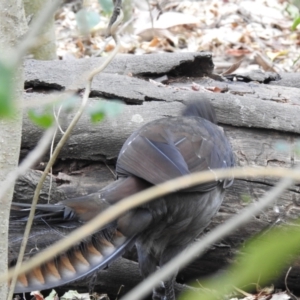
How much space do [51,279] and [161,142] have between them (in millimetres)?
807

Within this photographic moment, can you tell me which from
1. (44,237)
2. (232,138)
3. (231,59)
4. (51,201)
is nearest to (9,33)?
(44,237)

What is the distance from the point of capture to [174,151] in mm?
2965

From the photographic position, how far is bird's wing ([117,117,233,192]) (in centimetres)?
275

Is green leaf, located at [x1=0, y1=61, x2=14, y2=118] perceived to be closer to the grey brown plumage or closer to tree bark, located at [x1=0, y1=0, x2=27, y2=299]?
tree bark, located at [x1=0, y1=0, x2=27, y2=299]

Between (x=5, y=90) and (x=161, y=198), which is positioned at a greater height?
(x=5, y=90)

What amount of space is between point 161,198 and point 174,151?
223 mm

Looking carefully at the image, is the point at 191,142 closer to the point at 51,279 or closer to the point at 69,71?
the point at 51,279

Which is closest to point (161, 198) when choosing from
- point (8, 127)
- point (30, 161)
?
point (8, 127)

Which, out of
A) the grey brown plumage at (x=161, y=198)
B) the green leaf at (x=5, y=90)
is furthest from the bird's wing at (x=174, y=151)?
the green leaf at (x=5, y=90)

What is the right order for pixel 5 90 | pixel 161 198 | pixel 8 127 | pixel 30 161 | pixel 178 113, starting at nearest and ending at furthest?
pixel 5 90
pixel 30 161
pixel 8 127
pixel 161 198
pixel 178 113

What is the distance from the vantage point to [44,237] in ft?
9.39

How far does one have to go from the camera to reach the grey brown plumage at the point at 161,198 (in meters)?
2.73

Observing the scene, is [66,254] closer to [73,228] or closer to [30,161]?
[73,228]

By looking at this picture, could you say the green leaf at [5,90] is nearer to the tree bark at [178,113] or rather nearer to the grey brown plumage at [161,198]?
the grey brown plumage at [161,198]
